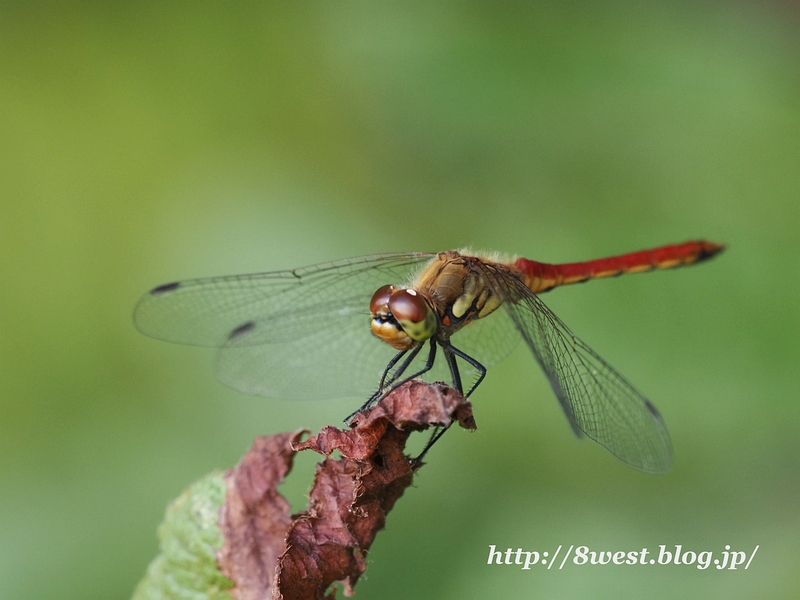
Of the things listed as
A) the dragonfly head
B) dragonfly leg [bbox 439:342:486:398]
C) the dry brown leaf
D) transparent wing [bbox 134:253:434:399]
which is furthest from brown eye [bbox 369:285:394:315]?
the dry brown leaf

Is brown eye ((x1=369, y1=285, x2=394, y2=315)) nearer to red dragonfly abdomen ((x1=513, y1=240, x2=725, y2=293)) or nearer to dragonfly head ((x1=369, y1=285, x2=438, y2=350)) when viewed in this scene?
dragonfly head ((x1=369, y1=285, x2=438, y2=350))

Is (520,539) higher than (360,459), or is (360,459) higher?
(520,539)

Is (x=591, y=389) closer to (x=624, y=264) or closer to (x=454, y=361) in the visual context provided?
(x=454, y=361)

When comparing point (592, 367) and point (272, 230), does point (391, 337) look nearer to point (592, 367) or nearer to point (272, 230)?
point (592, 367)

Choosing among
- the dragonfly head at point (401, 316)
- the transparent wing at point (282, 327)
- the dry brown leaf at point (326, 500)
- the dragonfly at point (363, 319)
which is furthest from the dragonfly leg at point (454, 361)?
the dry brown leaf at point (326, 500)

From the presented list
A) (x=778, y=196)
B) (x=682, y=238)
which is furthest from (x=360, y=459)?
(x=778, y=196)

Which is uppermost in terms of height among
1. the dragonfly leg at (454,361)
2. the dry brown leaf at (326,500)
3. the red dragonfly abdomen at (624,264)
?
the red dragonfly abdomen at (624,264)

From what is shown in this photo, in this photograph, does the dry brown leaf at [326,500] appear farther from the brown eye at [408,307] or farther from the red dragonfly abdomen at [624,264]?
the red dragonfly abdomen at [624,264]
